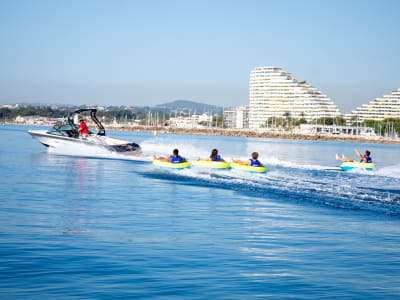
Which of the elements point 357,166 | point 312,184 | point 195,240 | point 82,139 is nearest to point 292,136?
point 357,166

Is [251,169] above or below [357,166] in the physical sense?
below

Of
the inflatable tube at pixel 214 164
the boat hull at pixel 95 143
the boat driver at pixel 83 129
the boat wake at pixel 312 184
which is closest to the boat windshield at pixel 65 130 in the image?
the boat hull at pixel 95 143

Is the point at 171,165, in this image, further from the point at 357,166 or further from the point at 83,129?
the point at 357,166

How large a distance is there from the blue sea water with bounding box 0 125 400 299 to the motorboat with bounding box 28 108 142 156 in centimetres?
1195

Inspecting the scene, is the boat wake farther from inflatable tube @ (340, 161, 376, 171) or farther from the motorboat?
the motorboat

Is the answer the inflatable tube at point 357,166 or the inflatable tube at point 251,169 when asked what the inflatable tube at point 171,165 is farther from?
the inflatable tube at point 357,166

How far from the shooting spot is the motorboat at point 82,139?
34.5 m

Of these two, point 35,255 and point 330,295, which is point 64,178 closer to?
point 35,255

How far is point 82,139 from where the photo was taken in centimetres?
3450

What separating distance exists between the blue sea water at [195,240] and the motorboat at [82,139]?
39.2ft

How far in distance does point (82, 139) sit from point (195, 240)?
80.5 feet

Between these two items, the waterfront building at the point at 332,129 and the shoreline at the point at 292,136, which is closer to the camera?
the shoreline at the point at 292,136

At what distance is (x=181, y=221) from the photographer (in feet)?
45.4

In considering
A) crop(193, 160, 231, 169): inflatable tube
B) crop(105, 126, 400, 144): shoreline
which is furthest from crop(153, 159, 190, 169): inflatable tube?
crop(105, 126, 400, 144): shoreline
